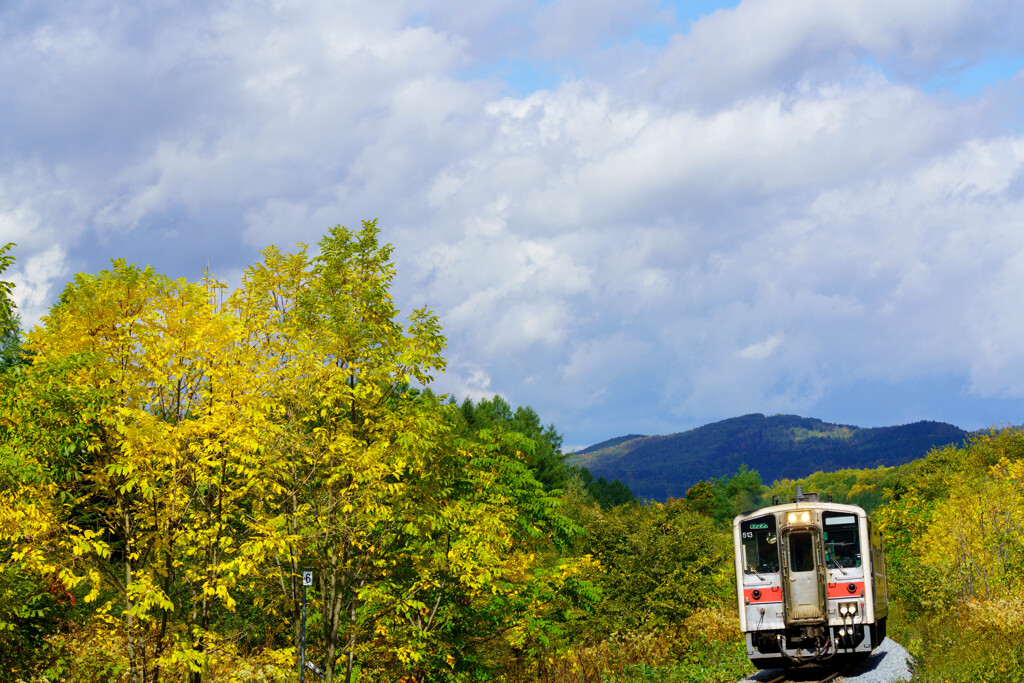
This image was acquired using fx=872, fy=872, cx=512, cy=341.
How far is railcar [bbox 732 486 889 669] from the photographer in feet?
58.3

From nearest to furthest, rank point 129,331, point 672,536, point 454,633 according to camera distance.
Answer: point 129,331 < point 454,633 < point 672,536

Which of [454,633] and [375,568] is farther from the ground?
[375,568]

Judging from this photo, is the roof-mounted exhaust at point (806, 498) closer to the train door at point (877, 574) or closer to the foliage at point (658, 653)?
the train door at point (877, 574)

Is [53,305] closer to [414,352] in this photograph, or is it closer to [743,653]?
[414,352]

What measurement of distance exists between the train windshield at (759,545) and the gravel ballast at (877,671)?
2385mm

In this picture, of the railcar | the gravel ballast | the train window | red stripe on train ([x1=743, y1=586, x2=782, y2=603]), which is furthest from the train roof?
the gravel ballast

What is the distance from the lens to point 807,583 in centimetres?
1808

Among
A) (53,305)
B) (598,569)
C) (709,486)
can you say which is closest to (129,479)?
(53,305)

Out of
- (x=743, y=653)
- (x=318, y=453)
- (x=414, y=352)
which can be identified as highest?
(x=414, y=352)

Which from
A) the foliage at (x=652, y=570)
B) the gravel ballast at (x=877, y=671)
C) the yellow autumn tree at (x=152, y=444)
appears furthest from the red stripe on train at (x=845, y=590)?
the yellow autumn tree at (x=152, y=444)

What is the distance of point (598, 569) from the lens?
27578 mm

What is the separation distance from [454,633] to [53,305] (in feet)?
35.7

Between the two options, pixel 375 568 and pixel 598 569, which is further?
pixel 598 569

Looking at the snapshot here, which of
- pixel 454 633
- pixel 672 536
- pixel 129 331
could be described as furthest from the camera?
pixel 672 536
